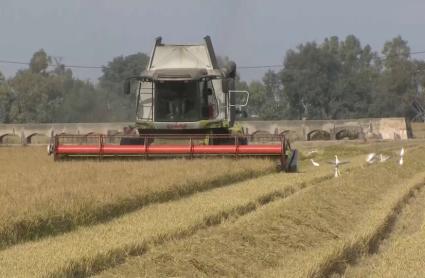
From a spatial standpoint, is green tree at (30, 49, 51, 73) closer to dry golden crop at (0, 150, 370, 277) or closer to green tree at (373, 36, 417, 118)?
green tree at (373, 36, 417, 118)

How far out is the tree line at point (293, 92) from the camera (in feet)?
307

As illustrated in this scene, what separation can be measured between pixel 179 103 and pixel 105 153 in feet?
9.30

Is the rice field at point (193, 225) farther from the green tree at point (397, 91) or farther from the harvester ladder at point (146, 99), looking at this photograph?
the green tree at point (397, 91)

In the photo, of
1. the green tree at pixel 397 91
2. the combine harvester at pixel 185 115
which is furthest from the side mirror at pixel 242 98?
the green tree at pixel 397 91

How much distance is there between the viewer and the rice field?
7254 mm

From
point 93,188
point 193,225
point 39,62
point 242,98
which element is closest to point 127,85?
point 242,98

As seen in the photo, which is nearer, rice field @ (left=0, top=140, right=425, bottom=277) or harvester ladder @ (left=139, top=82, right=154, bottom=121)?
rice field @ (left=0, top=140, right=425, bottom=277)

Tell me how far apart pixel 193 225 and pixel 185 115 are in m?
10.4

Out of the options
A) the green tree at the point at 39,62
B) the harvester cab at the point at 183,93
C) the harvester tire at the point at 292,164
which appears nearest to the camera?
the harvester tire at the point at 292,164

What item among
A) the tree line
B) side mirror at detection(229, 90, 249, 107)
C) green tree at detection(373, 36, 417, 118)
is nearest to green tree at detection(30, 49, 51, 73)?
the tree line

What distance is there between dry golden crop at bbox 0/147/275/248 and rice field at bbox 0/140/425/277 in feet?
0.07

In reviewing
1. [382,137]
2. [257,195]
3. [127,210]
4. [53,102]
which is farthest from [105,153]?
[53,102]

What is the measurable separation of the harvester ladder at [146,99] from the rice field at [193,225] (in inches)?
178

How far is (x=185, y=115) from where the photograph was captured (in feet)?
64.0
